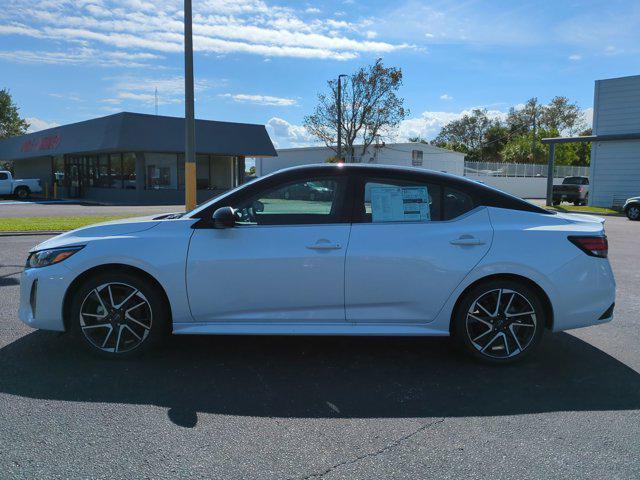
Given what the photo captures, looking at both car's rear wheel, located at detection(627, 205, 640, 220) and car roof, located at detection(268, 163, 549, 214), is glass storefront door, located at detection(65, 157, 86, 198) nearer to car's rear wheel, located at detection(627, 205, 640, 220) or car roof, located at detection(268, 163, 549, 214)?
car's rear wheel, located at detection(627, 205, 640, 220)

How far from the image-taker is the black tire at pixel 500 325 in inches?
169

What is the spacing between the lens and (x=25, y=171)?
44.5 m

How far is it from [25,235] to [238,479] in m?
12.8

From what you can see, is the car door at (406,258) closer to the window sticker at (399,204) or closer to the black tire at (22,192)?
the window sticker at (399,204)

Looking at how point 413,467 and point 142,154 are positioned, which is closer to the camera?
point 413,467

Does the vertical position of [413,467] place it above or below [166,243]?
below

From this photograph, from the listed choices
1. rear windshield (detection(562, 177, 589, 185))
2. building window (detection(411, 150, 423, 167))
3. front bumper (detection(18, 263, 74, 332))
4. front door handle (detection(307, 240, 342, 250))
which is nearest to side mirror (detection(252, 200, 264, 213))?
front door handle (detection(307, 240, 342, 250))

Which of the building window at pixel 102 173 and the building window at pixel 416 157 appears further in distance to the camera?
the building window at pixel 416 157

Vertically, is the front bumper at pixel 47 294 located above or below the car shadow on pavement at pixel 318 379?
above

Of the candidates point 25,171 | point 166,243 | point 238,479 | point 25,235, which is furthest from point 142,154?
point 238,479

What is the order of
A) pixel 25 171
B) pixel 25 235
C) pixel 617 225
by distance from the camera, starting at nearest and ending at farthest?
pixel 25 235 < pixel 617 225 < pixel 25 171

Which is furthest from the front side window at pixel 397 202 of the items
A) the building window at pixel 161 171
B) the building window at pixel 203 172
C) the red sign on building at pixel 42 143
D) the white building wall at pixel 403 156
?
the white building wall at pixel 403 156

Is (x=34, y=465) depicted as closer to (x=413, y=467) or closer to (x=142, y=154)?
(x=413, y=467)

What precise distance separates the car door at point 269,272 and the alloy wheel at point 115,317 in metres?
0.46
